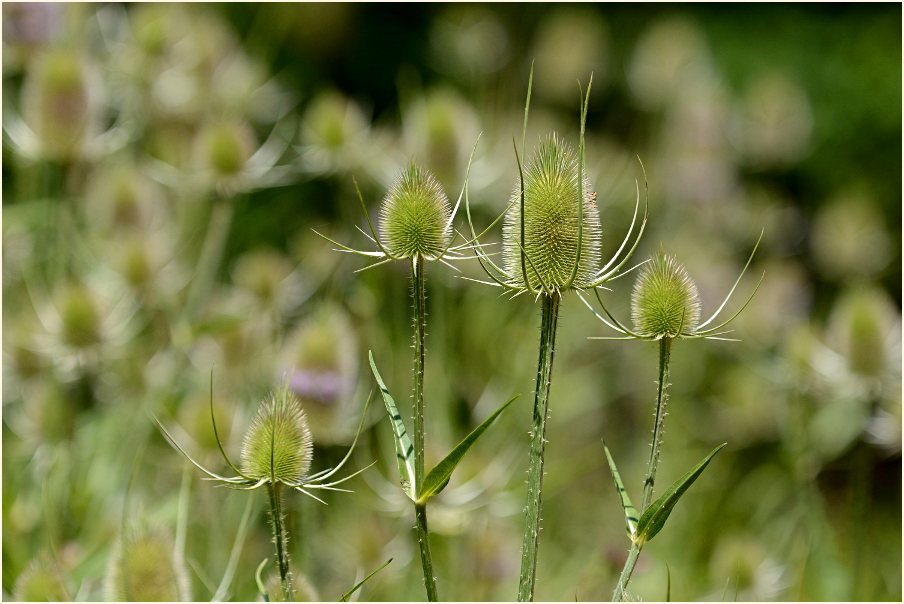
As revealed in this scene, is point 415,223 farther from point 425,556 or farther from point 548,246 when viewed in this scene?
point 425,556

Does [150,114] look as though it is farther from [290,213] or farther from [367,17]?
[367,17]

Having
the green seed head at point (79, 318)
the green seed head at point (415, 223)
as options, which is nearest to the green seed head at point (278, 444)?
the green seed head at point (415, 223)

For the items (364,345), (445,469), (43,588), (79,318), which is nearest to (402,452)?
(445,469)

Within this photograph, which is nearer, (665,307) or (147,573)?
(665,307)

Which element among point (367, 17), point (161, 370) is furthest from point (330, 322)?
point (367, 17)

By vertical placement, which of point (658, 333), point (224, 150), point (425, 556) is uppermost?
point (224, 150)

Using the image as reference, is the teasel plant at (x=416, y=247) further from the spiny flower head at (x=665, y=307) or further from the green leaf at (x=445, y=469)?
the spiny flower head at (x=665, y=307)
